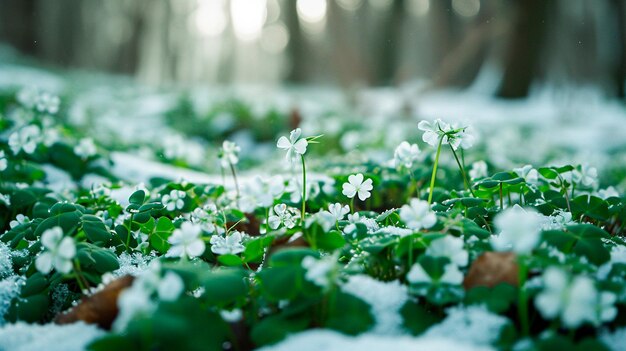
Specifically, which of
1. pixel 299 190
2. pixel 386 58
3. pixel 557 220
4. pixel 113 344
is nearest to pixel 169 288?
pixel 113 344

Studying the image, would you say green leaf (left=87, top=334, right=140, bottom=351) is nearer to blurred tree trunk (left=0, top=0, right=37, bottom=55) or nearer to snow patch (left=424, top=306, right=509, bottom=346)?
snow patch (left=424, top=306, right=509, bottom=346)

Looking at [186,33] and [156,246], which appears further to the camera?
[186,33]

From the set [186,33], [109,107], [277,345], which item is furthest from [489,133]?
[186,33]

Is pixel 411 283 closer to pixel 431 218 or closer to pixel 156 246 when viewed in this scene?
pixel 431 218

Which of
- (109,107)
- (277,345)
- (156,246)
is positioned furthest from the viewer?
(109,107)

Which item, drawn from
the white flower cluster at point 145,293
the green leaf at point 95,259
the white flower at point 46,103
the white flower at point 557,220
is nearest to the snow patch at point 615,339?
the white flower at point 557,220

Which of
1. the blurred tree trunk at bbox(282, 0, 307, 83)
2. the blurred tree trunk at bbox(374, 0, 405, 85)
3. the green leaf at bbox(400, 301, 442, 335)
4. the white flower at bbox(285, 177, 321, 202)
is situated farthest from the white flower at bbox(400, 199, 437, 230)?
the blurred tree trunk at bbox(374, 0, 405, 85)
